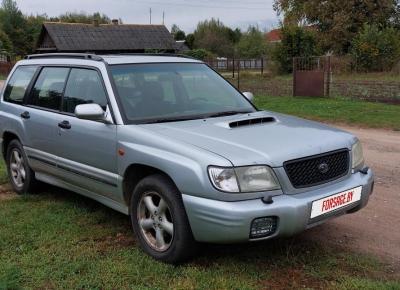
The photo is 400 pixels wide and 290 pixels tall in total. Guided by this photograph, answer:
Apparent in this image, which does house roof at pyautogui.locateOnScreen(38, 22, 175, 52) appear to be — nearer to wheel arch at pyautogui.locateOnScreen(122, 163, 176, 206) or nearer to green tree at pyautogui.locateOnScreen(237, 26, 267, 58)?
green tree at pyautogui.locateOnScreen(237, 26, 267, 58)

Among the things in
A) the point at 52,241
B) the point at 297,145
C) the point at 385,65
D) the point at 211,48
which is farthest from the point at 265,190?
the point at 211,48

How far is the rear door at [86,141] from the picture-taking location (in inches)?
185

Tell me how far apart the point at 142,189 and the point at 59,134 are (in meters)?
1.43

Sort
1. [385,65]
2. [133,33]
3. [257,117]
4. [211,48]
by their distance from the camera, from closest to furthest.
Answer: [257,117], [385,65], [133,33], [211,48]

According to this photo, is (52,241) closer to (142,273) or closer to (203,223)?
(142,273)

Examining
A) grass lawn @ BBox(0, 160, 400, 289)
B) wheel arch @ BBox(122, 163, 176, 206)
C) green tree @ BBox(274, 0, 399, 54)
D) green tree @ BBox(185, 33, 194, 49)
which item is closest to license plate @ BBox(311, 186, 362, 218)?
grass lawn @ BBox(0, 160, 400, 289)

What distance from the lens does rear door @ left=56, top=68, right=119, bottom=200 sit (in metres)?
4.69

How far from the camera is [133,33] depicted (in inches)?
2120

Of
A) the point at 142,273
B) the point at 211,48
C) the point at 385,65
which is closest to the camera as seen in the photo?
the point at 142,273

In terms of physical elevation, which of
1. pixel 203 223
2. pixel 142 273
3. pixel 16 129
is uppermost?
pixel 16 129

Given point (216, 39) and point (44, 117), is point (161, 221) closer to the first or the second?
point (44, 117)

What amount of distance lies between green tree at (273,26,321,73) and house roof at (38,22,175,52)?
75.9 feet

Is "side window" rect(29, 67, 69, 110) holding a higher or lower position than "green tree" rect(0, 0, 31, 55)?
lower

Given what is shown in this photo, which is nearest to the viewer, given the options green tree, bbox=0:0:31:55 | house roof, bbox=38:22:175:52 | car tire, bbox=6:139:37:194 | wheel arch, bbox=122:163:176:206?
wheel arch, bbox=122:163:176:206
